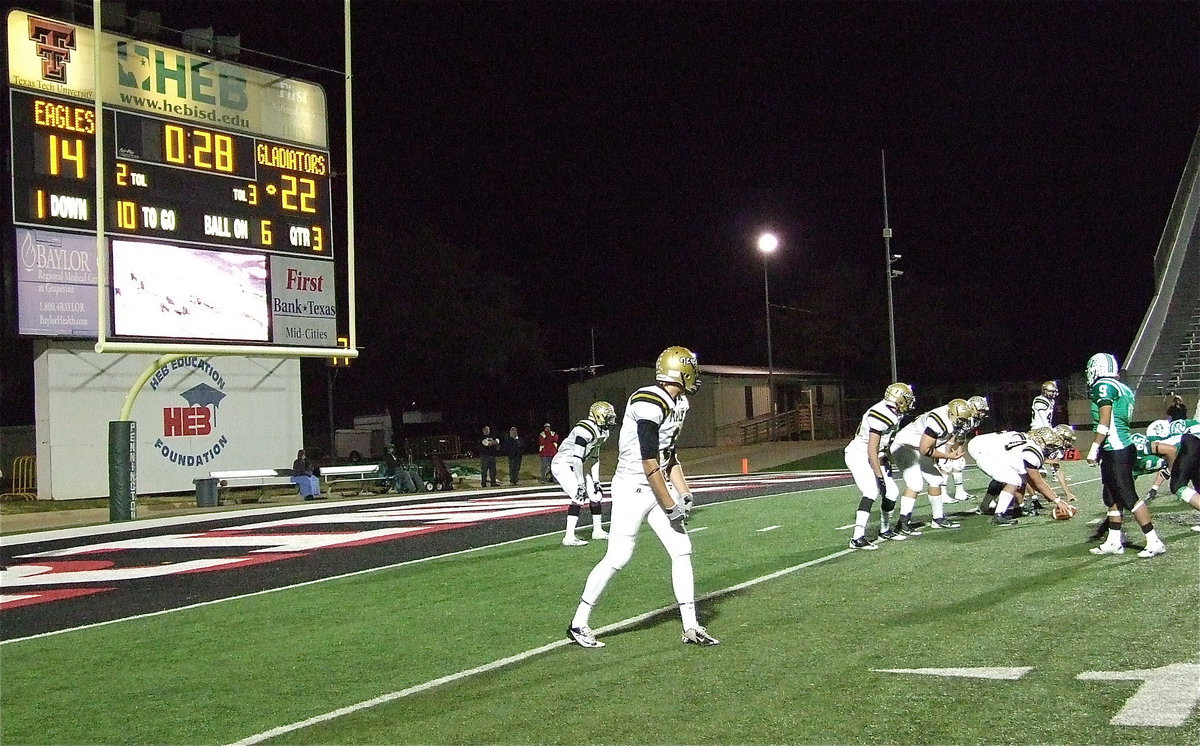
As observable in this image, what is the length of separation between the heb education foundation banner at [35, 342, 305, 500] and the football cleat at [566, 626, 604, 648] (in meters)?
20.2

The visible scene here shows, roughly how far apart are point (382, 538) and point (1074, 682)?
11483 millimetres

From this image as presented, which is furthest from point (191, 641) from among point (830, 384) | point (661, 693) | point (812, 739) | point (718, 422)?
point (830, 384)

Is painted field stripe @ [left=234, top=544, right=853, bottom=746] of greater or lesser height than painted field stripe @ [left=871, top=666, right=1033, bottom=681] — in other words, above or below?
below

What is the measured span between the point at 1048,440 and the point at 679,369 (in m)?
7.55

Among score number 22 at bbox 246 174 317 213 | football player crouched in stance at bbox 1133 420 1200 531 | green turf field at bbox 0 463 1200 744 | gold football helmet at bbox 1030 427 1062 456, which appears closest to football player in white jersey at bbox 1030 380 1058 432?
gold football helmet at bbox 1030 427 1062 456

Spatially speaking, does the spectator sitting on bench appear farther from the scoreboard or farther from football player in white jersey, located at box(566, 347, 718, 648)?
football player in white jersey, located at box(566, 347, 718, 648)

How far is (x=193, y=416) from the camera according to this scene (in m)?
28.1

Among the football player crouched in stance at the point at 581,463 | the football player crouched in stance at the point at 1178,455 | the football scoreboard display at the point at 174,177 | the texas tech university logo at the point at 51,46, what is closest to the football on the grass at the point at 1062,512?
the football player crouched in stance at the point at 1178,455

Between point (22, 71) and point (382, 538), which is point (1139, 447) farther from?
point (22, 71)

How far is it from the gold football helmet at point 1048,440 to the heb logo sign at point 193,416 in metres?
21.1

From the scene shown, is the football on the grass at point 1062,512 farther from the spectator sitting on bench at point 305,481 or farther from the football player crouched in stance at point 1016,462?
the spectator sitting on bench at point 305,481

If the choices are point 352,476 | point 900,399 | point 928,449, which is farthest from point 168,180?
point 928,449

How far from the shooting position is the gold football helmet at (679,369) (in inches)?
306

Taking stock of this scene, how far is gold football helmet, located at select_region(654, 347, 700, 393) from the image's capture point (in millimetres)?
7766
